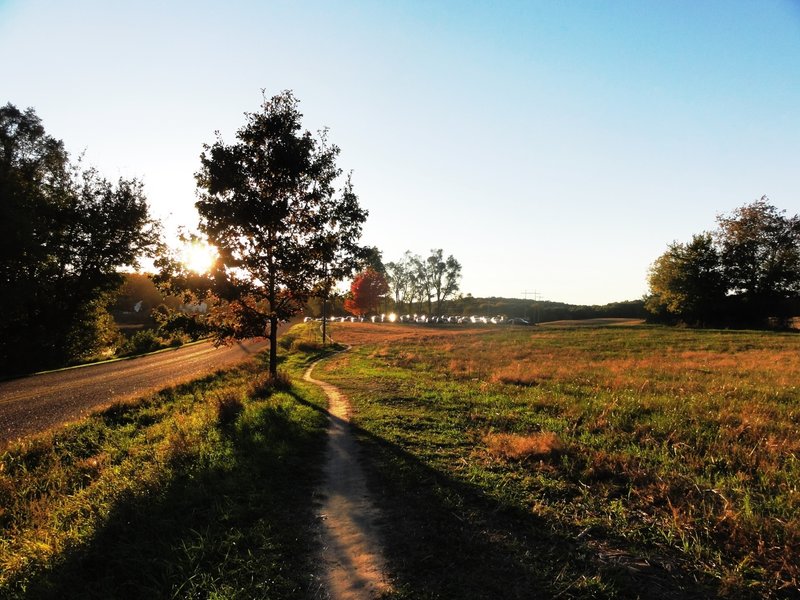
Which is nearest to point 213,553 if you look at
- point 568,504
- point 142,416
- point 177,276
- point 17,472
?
point 568,504

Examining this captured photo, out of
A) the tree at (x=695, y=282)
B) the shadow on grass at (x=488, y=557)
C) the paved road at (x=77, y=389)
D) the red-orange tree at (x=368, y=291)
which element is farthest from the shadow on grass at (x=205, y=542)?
the red-orange tree at (x=368, y=291)

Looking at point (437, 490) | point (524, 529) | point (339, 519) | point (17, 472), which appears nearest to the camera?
point (524, 529)

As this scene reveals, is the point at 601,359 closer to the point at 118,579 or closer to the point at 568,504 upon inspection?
the point at 568,504

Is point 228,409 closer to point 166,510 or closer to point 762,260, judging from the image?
point 166,510

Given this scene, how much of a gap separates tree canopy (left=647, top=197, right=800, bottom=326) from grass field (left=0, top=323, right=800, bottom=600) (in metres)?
51.0

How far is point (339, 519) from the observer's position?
6078 mm

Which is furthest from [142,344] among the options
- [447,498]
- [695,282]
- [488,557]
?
[695,282]

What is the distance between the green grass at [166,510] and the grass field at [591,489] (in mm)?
1476

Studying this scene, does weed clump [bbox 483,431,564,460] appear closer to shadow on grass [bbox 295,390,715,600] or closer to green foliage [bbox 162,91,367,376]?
shadow on grass [bbox 295,390,715,600]

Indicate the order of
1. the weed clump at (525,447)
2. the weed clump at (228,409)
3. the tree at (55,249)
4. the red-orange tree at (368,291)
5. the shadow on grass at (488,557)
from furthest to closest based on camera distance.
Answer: the red-orange tree at (368,291) → the tree at (55,249) → the weed clump at (228,409) → the weed clump at (525,447) → the shadow on grass at (488,557)

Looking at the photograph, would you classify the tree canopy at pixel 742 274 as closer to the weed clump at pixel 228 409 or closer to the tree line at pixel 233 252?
the tree line at pixel 233 252

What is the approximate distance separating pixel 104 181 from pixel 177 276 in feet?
81.2

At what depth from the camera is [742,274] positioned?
56750mm

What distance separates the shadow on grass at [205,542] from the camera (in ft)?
15.3
